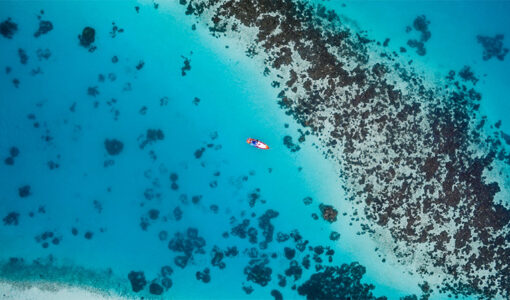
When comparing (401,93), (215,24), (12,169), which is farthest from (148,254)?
(401,93)

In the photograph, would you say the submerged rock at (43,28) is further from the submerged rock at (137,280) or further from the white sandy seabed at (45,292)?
the submerged rock at (137,280)

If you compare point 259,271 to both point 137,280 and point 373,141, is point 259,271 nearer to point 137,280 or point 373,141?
point 137,280

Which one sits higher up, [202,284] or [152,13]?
[152,13]

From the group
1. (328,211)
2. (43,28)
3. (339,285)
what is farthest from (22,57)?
(339,285)

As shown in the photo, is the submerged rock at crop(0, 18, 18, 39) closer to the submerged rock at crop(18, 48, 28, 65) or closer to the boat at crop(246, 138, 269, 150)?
the submerged rock at crop(18, 48, 28, 65)

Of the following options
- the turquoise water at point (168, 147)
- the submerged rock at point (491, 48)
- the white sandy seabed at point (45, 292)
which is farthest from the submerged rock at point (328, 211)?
the submerged rock at point (491, 48)

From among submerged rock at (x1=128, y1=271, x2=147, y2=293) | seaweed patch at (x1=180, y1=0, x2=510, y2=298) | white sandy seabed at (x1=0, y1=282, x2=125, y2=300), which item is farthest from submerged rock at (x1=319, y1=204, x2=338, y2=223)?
white sandy seabed at (x1=0, y1=282, x2=125, y2=300)

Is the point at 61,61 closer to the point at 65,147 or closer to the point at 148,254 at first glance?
the point at 65,147

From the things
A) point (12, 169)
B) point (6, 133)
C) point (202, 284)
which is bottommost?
point (202, 284)
